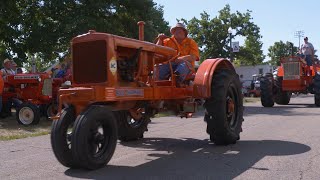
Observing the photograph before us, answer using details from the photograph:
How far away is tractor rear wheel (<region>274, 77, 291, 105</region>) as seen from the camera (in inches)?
753

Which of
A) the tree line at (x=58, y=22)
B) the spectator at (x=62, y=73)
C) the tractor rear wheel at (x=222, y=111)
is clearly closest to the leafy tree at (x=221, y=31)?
the tree line at (x=58, y=22)

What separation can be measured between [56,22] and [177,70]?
1391 cm

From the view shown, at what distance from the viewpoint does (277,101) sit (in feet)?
65.0

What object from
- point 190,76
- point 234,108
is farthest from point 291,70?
point 190,76

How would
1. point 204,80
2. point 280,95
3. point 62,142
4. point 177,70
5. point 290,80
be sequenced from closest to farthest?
1. point 62,142
2. point 204,80
3. point 177,70
4. point 290,80
5. point 280,95

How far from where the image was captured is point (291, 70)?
18.6 meters

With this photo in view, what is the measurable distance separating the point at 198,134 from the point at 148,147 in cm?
190

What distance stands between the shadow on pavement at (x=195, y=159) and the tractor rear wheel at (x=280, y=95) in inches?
455

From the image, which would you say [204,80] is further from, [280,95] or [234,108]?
[280,95]

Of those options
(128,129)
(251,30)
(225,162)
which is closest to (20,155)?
(128,129)

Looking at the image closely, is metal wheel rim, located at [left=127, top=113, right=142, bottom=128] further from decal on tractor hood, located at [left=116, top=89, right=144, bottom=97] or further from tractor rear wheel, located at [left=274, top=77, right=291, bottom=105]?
tractor rear wheel, located at [left=274, top=77, right=291, bottom=105]

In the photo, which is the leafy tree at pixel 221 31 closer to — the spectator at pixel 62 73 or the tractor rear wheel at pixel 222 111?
the spectator at pixel 62 73

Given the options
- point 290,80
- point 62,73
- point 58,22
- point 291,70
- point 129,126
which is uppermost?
point 58,22

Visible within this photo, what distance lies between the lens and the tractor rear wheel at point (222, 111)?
7332 mm
